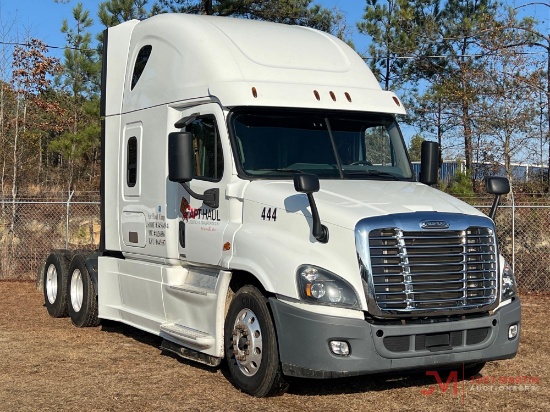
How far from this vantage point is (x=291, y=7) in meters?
22.2

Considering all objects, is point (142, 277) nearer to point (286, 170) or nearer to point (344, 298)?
point (286, 170)

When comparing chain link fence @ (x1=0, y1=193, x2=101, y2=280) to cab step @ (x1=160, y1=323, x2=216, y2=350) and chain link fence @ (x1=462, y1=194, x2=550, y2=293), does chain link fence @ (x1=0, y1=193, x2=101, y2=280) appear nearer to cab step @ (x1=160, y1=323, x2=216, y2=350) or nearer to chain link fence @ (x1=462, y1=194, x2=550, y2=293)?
chain link fence @ (x1=462, y1=194, x2=550, y2=293)

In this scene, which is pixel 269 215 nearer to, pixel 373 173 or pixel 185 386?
pixel 373 173

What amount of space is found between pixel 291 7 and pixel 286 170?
15247 millimetres

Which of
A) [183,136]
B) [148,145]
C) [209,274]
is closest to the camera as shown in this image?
[183,136]

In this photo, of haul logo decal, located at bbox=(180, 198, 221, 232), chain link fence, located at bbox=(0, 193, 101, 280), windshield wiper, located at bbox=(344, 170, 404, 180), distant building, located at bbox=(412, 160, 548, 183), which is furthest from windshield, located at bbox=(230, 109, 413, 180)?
distant building, located at bbox=(412, 160, 548, 183)

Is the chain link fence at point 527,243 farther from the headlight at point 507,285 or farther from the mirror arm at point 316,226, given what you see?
the mirror arm at point 316,226

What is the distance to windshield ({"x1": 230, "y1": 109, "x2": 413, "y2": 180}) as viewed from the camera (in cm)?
777

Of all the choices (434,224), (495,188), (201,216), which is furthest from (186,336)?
(495,188)

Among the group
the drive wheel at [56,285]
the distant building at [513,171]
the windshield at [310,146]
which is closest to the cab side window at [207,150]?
the windshield at [310,146]

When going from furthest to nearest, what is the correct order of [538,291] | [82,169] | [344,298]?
[82,169] < [538,291] < [344,298]

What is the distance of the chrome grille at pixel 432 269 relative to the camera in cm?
664

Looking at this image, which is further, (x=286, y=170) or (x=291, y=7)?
(x=291, y=7)

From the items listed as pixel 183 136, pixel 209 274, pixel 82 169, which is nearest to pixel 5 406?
pixel 209 274
